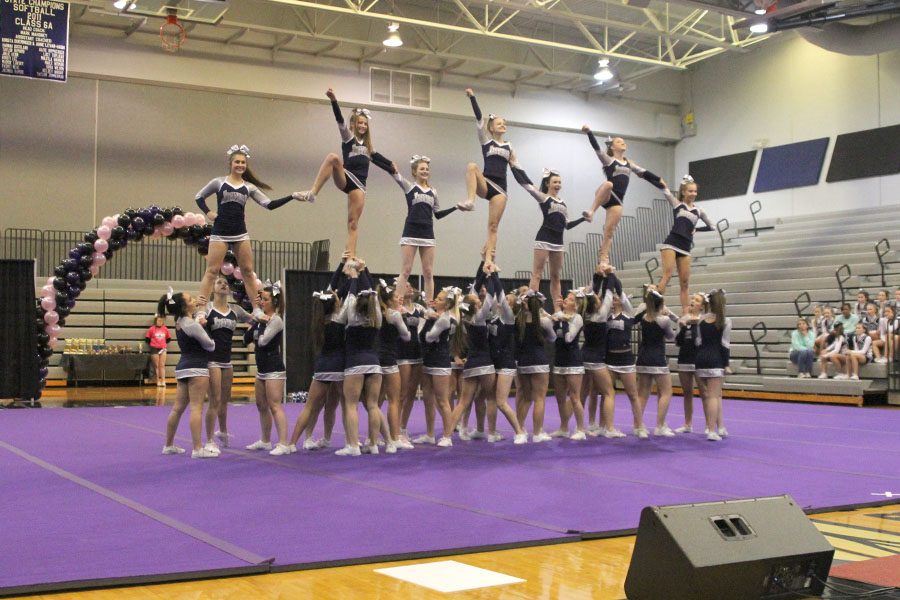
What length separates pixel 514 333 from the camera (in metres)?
9.38

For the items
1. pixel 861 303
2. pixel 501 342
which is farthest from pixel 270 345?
pixel 861 303

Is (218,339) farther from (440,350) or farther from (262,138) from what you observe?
(262,138)

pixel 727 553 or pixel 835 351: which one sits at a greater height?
pixel 835 351

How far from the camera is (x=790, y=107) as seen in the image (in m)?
22.2

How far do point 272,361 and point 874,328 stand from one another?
422 inches

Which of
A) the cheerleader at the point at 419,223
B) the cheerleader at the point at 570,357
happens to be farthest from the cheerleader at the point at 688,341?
the cheerleader at the point at 419,223

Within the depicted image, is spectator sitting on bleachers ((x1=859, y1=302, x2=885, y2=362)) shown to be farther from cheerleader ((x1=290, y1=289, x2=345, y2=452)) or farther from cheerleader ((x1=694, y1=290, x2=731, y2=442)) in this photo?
cheerleader ((x1=290, y1=289, x2=345, y2=452))

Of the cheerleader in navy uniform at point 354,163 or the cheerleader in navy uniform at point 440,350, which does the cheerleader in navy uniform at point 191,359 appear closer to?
the cheerleader in navy uniform at point 354,163

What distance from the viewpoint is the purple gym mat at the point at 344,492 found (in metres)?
4.61

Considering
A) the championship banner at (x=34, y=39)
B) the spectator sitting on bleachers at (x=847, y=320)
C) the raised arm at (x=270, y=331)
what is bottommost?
the raised arm at (x=270, y=331)

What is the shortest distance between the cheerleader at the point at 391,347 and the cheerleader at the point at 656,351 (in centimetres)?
268

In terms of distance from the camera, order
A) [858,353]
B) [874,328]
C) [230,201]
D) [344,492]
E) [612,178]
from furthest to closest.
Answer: [874,328] < [858,353] < [612,178] < [230,201] < [344,492]

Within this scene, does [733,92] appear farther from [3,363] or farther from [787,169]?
[3,363]

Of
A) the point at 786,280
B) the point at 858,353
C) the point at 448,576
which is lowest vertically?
the point at 448,576
